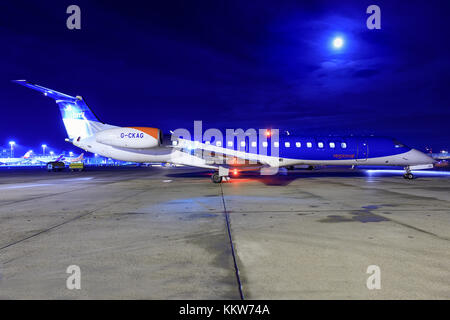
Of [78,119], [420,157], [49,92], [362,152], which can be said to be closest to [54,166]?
[78,119]

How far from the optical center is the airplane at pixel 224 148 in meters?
15.2

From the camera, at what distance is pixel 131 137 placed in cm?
1502

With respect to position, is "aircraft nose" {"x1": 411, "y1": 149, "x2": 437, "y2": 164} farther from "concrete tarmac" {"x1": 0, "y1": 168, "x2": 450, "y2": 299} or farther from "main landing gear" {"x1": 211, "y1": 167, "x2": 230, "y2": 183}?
"main landing gear" {"x1": 211, "y1": 167, "x2": 230, "y2": 183}

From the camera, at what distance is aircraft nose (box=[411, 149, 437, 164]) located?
1703cm

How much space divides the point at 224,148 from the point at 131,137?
544 cm

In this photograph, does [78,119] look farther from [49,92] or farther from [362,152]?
[362,152]

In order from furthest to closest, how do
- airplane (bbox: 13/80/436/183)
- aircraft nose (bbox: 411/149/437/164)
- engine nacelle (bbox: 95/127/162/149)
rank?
aircraft nose (bbox: 411/149/437/164) → airplane (bbox: 13/80/436/183) → engine nacelle (bbox: 95/127/162/149)

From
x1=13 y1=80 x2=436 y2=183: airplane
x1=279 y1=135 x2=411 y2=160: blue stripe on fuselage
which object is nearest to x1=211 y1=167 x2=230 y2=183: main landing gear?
x1=13 y1=80 x2=436 y2=183: airplane

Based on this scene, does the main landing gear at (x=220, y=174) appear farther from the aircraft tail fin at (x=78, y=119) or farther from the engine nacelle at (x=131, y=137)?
the aircraft tail fin at (x=78, y=119)

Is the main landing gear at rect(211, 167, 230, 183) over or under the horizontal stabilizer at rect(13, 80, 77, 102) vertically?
under

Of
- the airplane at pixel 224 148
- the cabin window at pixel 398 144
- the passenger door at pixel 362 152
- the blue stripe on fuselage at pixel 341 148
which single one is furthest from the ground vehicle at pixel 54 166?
the cabin window at pixel 398 144

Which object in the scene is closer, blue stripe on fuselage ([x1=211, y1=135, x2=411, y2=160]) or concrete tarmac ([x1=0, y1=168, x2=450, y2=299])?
concrete tarmac ([x1=0, y1=168, x2=450, y2=299])
